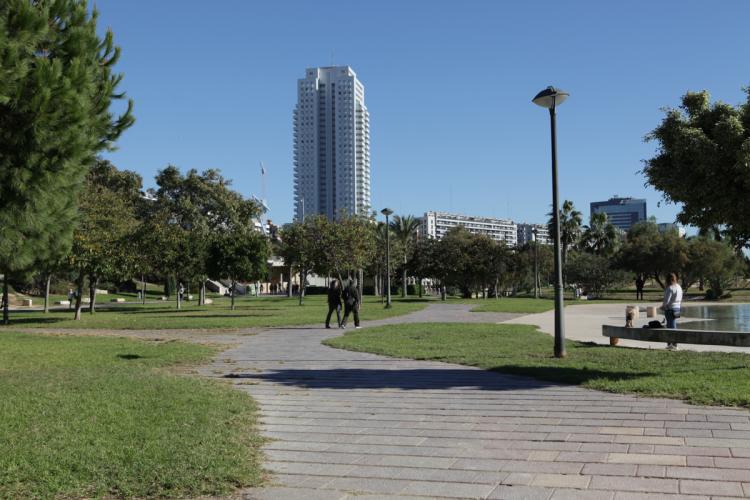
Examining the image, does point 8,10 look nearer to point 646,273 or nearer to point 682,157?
point 682,157

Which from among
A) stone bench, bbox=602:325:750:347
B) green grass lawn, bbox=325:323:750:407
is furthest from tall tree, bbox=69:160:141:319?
stone bench, bbox=602:325:750:347

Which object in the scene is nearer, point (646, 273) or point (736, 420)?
point (736, 420)

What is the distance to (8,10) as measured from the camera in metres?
8.59

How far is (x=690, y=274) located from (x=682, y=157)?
62.3m

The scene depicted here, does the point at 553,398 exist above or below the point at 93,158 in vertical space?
below

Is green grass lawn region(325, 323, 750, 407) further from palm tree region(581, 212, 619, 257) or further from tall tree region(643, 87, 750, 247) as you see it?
palm tree region(581, 212, 619, 257)

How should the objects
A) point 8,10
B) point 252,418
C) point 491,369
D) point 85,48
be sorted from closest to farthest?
point 252,418, point 8,10, point 85,48, point 491,369

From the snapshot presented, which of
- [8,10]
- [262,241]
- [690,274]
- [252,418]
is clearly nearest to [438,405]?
[252,418]

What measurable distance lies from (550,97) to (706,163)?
400cm

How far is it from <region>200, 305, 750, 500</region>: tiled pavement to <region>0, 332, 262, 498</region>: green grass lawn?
391 mm

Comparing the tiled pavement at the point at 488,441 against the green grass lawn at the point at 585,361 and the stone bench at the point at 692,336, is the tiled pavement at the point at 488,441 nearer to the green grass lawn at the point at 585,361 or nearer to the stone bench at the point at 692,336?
the green grass lawn at the point at 585,361

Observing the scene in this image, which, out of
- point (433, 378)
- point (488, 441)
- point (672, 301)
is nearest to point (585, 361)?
point (433, 378)

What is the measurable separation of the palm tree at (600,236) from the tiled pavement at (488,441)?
2959 inches

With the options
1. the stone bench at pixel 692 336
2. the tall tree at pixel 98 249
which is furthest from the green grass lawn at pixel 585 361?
the tall tree at pixel 98 249
